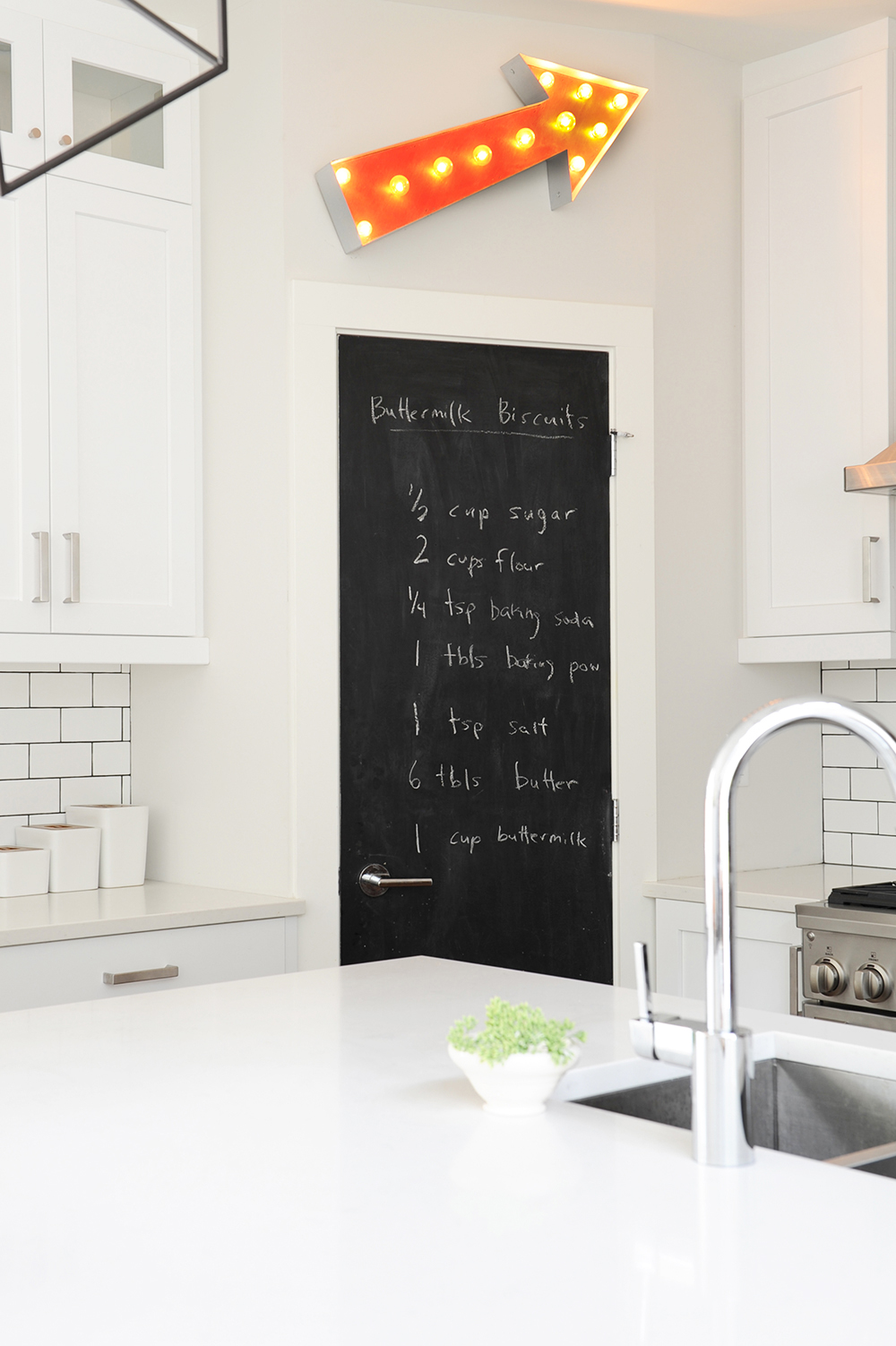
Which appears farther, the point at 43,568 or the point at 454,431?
the point at 454,431

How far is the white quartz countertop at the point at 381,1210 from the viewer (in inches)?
36.6

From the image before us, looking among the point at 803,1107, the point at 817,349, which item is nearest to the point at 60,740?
the point at 817,349

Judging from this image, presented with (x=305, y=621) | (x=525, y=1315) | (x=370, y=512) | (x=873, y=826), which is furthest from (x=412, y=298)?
(x=525, y=1315)

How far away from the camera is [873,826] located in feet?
12.3

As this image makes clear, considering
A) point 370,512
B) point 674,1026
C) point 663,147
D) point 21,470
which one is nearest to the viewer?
point 674,1026

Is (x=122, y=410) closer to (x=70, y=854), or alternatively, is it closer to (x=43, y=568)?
(x=43, y=568)

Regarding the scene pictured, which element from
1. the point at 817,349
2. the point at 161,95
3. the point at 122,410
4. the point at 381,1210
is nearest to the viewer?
the point at 381,1210

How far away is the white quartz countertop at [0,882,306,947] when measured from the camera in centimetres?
275

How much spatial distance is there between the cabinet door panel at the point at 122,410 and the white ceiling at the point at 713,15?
0.91 meters

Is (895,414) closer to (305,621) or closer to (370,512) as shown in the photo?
(370,512)

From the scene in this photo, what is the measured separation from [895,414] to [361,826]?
1.67 meters

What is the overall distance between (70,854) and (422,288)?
5.29 feet

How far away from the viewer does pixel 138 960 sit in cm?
286

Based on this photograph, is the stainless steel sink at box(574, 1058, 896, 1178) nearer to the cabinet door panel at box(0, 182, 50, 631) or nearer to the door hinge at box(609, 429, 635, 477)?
the cabinet door panel at box(0, 182, 50, 631)
